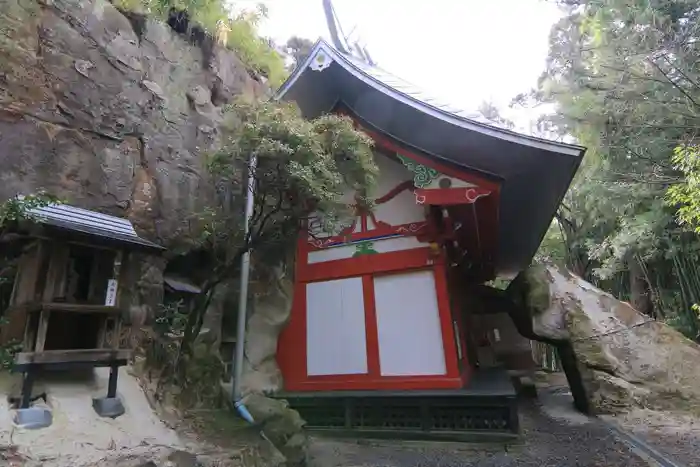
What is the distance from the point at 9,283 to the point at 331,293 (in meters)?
3.78

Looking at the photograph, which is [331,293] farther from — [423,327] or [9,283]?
[9,283]

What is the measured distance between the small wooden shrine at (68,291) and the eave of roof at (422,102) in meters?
3.43

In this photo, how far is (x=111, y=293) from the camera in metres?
3.55

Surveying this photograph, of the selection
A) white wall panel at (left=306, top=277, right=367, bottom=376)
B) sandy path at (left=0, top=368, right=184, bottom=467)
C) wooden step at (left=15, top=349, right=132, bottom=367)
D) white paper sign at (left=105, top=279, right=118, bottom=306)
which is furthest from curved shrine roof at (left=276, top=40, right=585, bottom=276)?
sandy path at (left=0, top=368, right=184, bottom=467)

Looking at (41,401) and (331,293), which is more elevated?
(331,293)

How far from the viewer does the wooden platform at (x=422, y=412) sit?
4.99 meters

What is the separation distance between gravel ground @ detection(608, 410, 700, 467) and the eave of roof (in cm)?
351

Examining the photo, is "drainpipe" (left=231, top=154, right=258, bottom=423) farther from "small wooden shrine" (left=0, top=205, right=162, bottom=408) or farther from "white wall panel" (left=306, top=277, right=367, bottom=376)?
"small wooden shrine" (left=0, top=205, right=162, bottom=408)

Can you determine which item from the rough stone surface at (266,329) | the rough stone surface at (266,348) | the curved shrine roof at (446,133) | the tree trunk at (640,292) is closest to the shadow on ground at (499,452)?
the rough stone surface at (266,348)

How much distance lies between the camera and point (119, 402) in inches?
139

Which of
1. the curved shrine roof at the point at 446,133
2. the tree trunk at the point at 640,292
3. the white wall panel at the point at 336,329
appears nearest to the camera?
the curved shrine roof at the point at 446,133

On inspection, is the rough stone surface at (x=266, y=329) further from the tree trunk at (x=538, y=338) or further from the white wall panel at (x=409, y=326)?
the tree trunk at (x=538, y=338)

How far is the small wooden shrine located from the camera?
3.09 metres

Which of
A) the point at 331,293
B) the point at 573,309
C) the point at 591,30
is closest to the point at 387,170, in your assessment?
the point at 331,293
